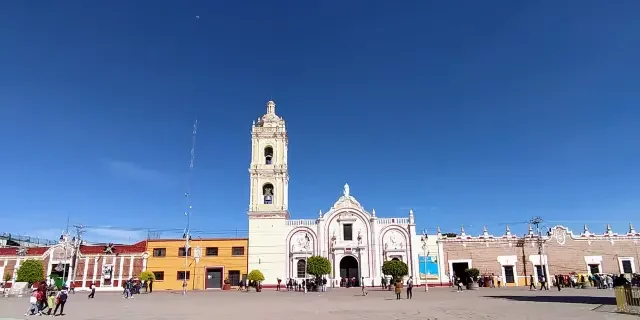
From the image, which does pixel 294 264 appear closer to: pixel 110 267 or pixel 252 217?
pixel 252 217

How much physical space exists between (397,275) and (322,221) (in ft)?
36.2

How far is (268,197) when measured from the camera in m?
51.5

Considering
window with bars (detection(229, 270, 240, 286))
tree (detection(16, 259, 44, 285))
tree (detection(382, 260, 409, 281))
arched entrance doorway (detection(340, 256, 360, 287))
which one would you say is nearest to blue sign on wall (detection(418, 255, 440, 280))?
tree (detection(382, 260, 409, 281))

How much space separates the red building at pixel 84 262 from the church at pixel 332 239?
1277 centimetres

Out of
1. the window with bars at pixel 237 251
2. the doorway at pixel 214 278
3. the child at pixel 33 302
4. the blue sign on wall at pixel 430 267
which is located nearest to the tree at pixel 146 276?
the doorway at pixel 214 278

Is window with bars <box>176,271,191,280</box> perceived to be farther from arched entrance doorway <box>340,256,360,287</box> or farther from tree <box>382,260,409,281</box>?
tree <box>382,260,409,281</box>

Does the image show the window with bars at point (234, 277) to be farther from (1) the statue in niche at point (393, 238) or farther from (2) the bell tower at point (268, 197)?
(1) the statue in niche at point (393, 238)

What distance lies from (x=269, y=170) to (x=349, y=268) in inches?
543

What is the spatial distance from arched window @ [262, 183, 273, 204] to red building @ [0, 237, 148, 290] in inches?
548

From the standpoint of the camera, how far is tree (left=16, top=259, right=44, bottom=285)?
44469mm

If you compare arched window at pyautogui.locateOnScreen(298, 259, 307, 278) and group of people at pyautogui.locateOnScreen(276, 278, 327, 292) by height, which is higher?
arched window at pyautogui.locateOnScreen(298, 259, 307, 278)

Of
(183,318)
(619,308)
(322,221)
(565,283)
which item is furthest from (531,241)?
(183,318)

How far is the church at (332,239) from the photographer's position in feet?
159

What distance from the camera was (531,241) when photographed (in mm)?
49062
